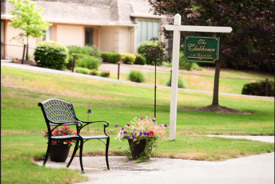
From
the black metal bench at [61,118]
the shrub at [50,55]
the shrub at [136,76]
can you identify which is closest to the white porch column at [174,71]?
the black metal bench at [61,118]

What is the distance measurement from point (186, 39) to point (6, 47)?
1144 centimetres

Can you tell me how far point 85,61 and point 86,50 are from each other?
515 mm

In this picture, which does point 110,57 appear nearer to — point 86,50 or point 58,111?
point 86,50

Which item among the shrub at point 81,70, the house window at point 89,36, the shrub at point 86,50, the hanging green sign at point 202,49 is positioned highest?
the house window at point 89,36

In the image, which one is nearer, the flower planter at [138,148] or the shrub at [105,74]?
the flower planter at [138,148]

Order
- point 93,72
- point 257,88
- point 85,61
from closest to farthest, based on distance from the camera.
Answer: point 93,72, point 85,61, point 257,88

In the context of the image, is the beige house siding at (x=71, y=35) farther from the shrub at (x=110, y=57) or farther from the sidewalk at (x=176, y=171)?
the sidewalk at (x=176, y=171)

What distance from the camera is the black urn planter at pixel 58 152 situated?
908cm

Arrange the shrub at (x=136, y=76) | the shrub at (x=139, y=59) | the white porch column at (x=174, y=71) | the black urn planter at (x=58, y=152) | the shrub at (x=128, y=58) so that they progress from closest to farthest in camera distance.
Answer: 1. the black urn planter at (x=58, y=152)
2. the white porch column at (x=174, y=71)
3. the shrub at (x=139, y=59)
4. the shrub at (x=128, y=58)
5. the shrub at (x=136, y=76)

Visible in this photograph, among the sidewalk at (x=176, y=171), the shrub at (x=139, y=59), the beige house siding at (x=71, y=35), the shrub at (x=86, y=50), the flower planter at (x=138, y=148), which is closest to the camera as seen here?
the sidewalk at (x=176, y=171)

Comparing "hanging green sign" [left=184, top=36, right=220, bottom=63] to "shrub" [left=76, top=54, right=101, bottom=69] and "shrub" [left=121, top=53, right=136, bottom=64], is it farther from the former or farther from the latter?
"shrub" [left=76, top=54, right=101, bottom=69]

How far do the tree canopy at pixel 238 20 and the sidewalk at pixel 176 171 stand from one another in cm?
716

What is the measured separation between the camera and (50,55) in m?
20.2

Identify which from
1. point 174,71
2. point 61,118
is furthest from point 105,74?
point 61,118
